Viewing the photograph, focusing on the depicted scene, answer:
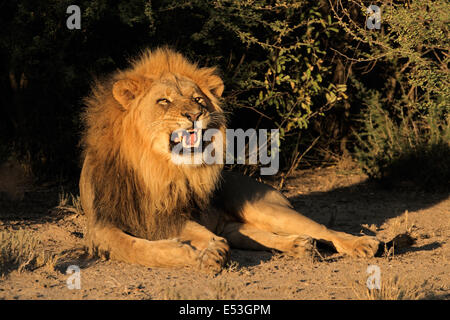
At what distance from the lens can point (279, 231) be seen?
5059 millimetres

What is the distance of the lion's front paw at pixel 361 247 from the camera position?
4.60m

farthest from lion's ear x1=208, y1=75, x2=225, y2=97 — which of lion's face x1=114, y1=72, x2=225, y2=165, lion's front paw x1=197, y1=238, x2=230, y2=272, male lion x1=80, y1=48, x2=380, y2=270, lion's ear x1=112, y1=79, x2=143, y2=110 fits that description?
lion's front paw x1=197, y1=238, x2=230, y2=272

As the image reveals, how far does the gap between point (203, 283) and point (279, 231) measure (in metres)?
1.39

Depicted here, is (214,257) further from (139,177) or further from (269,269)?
(139,177)

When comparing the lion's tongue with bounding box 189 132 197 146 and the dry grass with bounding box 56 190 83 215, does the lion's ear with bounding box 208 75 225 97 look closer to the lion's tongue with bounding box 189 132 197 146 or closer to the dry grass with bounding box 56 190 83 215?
the lion's tongue with bounding box 189 132 197 146

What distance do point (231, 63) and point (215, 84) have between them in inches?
127

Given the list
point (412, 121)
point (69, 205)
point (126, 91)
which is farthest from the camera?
point (412, 121)

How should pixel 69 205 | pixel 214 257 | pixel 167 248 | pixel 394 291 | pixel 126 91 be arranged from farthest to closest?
pixel 69 205, pixel 126 91, pixel 167 248, pixel 214 257, pixel 394 291

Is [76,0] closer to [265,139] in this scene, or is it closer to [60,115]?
[60,115]

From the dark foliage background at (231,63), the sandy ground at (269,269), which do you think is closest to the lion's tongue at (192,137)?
the sandy ground at (269,269)

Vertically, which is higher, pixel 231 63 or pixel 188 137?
pixel 231 63

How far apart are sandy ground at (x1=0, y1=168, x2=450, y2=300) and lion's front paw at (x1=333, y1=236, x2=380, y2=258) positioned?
0.08 meters

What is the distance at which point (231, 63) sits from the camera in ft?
26.0

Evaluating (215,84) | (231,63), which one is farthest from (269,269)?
(231,63)
